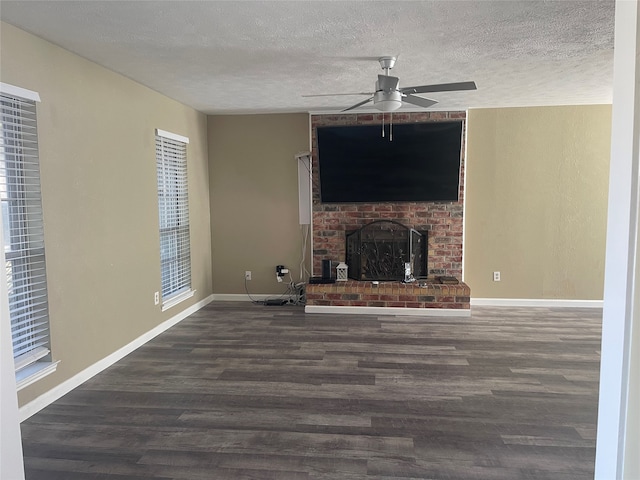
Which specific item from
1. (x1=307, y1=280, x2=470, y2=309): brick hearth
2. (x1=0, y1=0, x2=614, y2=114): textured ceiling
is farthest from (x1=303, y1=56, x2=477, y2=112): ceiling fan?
(x1=307, y1=280, x2=470, y2=309): brick hearth

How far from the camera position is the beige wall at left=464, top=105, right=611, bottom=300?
16.7ft

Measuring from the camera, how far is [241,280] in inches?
225

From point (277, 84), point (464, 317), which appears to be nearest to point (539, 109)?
point (464, 317)

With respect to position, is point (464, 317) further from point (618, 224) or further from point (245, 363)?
point (618, 224)

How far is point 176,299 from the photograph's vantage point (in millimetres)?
4719

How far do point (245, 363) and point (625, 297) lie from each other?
2987mm

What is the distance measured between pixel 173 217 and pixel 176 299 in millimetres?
935

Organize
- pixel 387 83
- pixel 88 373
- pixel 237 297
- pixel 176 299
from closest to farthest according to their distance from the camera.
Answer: pixel 387 83, pixel 88 373, pixel 176 299, pixel 237 297

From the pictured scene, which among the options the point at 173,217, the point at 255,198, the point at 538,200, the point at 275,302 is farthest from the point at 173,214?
the point at 538,200

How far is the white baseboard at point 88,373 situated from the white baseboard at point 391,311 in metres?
1.66

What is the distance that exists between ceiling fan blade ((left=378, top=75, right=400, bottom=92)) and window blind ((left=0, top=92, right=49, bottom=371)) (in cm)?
234

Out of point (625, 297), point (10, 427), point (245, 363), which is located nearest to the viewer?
point (625, 297)

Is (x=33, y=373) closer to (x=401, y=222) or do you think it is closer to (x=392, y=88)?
(x=392, y=88)

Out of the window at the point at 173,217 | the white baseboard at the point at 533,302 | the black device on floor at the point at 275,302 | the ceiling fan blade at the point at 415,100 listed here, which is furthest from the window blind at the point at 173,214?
the white baseboard at the point at 533,302
